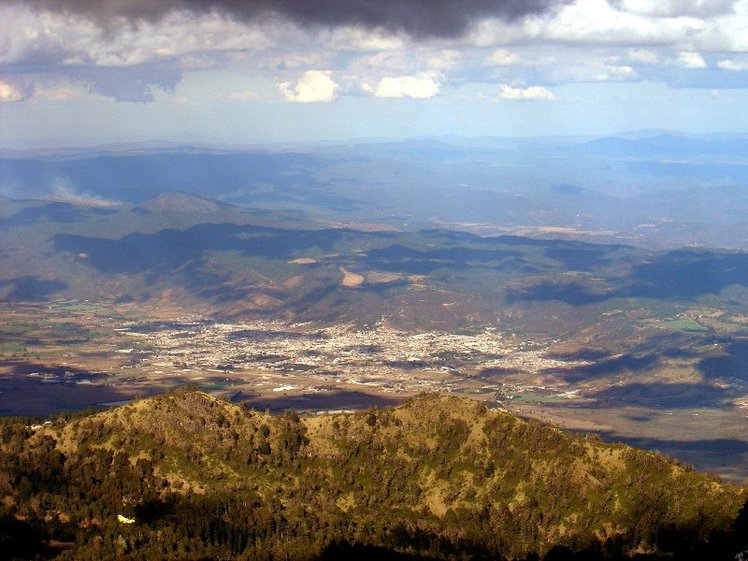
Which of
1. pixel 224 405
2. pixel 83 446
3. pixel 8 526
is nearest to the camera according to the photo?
pixel 8 526

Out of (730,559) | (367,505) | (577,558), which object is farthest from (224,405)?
(730,559)

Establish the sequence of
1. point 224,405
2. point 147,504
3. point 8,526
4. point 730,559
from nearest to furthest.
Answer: point 730,559
point 8,526
point 147,504
point 224,405

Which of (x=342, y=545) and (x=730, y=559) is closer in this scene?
(x=730, y=559)

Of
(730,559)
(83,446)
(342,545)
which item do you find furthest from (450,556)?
(83,446)

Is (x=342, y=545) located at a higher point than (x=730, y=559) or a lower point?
lower

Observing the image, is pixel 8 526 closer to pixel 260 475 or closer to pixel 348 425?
pixel 260 475

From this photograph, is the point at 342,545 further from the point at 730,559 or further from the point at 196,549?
the point at 730,559
